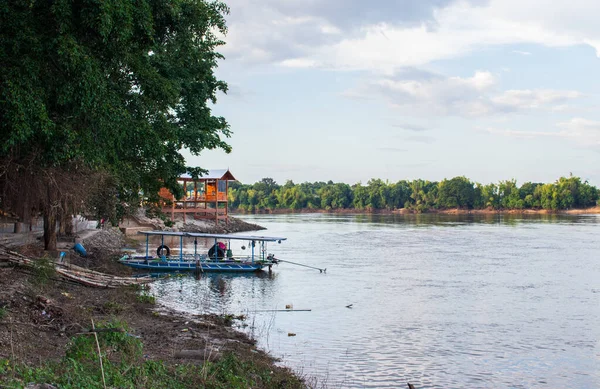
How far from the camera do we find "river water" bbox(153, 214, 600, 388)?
1447cm

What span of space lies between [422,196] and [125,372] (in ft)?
503

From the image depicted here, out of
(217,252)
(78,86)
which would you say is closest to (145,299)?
Result: (78,86)

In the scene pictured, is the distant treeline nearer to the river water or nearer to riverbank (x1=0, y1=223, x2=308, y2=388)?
the river water

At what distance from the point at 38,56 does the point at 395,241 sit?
4610 centimetres

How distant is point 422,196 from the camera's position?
15788 cm

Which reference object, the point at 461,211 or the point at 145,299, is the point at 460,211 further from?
the point at 145,299

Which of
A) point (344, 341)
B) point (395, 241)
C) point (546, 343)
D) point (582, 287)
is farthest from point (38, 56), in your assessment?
point (395, 241)

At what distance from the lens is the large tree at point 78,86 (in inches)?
478

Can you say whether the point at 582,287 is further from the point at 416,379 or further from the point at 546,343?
the point at 416,379

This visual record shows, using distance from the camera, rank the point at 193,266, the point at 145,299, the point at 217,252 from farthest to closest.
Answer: the point at 217,252 → the point at 193,266 → the point at 145,299

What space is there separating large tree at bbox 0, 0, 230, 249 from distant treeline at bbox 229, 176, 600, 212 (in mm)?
119471

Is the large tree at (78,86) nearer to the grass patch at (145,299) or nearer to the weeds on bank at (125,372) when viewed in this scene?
the grass patch at (145,299)

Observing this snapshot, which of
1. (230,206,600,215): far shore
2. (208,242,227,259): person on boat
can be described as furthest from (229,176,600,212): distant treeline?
(208,242,227,259): person on boat

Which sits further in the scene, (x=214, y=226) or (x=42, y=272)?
(x=214, y=226)
